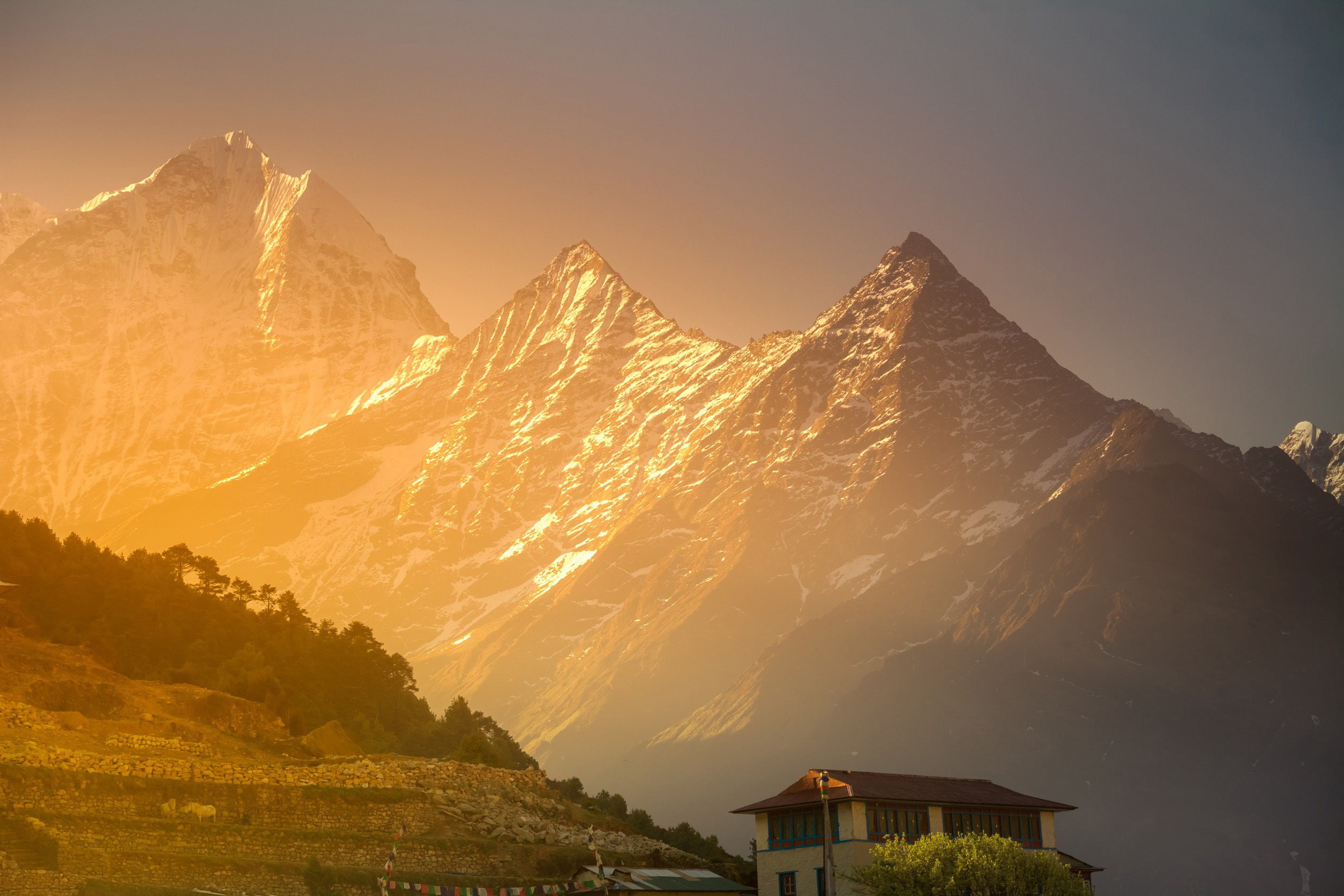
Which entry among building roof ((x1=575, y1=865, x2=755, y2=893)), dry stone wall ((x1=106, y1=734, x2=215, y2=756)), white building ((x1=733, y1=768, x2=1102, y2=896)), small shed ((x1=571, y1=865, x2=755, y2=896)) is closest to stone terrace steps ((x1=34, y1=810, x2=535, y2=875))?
small shed ((x1=571, y1=865, x2=755, y2=896))

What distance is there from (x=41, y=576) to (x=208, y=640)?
11045 mm

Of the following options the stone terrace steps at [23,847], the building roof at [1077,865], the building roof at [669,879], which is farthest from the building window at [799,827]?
the stone terrace steps at [23,847]

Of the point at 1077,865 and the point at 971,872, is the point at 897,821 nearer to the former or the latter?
the point at 1077,865

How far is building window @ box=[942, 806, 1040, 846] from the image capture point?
6769cm

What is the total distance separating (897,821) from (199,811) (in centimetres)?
3248

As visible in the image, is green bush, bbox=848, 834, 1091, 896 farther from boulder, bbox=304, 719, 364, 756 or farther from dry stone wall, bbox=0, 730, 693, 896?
boulder, bbox=304, 719, 364, 756

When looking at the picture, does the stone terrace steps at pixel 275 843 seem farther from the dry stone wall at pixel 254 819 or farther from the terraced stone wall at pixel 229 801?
the terraced stone wall at pixel 229 801

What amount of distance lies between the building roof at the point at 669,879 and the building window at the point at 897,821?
6789 mm

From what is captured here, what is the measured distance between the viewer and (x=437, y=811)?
197 ft

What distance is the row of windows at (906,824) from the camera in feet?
214

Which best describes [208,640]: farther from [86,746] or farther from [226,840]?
[226,840]

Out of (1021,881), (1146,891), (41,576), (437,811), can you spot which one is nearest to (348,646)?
(41,576)

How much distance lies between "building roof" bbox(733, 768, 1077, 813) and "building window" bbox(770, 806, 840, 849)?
0.64m

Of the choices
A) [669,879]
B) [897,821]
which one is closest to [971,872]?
[897,821]
